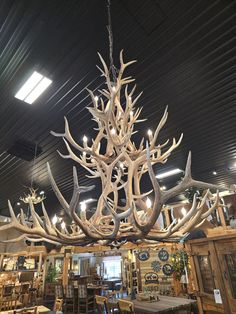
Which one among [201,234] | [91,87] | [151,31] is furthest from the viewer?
[201,234]

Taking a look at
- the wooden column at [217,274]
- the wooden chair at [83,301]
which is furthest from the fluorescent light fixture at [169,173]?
the wooden chair at [83,301]

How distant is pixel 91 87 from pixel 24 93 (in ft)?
3.44

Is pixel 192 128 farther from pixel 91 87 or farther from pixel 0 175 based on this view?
pixel 0 175

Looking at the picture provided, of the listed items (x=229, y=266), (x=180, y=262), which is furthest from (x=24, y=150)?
(x=180, y=262)

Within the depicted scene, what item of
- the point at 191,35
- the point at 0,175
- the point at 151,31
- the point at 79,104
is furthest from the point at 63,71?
the point at 0,175

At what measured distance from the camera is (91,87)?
320 cm

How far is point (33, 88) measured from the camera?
3154 mm

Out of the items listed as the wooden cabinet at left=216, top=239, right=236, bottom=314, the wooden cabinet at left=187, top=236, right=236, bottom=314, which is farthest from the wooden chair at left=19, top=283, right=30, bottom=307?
the wooden cabinet at left=216, top=239, right=236, bottom=314

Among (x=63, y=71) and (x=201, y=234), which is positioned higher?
(x=63, y=71)

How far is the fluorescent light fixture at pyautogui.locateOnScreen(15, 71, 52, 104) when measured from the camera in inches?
118

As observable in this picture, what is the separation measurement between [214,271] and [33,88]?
420cm

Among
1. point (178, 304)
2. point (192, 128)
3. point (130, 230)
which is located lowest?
point (178, 304)

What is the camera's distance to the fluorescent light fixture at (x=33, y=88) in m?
3.01

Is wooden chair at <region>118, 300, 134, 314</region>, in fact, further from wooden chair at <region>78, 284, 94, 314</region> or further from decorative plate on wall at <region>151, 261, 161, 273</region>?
decorative plate on wall at <region>151, 261, 161, 273</region>
